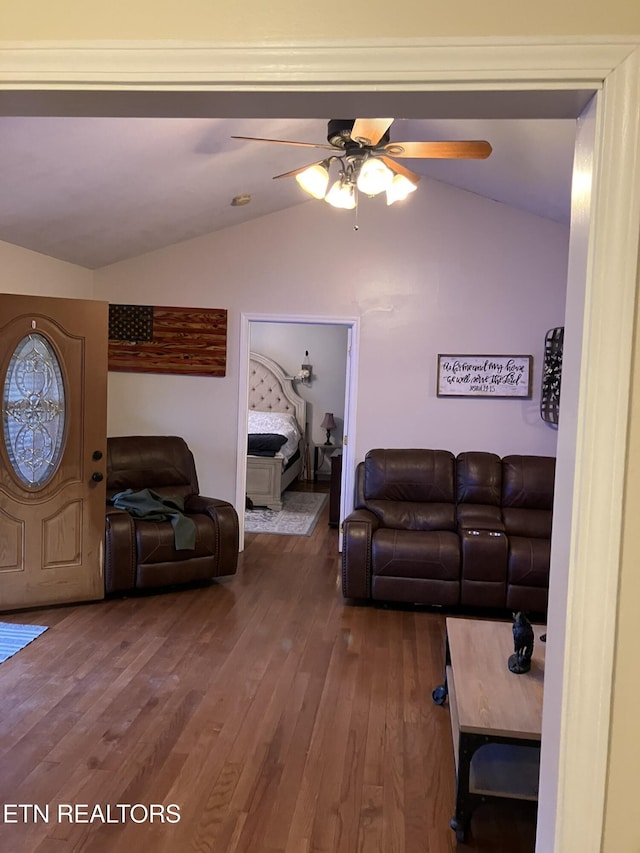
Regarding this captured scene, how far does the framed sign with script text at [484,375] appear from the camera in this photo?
518 cm

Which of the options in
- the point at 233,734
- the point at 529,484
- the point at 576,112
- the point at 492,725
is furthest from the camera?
the point at 529,484

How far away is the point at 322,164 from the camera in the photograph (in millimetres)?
3197

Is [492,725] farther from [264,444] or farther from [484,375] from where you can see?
[264,444]

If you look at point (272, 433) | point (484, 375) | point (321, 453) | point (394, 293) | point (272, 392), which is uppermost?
point (394, 293)

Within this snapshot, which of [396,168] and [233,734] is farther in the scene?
[396,168]

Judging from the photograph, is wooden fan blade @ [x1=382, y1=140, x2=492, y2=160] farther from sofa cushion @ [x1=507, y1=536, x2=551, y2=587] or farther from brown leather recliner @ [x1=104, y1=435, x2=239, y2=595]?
brown leather recliner @ [x1=104, y1=435, x2=239, y2=595]

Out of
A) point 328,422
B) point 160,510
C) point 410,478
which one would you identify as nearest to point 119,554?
point 160,510

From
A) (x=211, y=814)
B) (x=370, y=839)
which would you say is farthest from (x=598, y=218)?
(x=211, y=814)

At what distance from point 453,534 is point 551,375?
1.49m

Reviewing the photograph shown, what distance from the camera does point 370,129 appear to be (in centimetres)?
270

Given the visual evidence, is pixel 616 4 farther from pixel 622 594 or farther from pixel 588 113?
pixel 622 594

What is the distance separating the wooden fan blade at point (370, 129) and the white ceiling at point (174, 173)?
778 millimetres

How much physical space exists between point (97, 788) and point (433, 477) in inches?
126

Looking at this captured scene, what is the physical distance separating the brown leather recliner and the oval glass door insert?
0.58m
